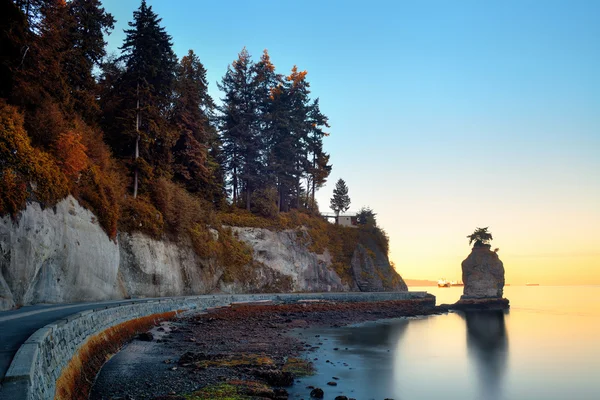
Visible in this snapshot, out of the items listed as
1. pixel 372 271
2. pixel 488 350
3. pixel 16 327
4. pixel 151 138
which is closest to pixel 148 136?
pixel 151 138

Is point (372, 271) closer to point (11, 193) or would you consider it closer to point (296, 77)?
point (296, 77)

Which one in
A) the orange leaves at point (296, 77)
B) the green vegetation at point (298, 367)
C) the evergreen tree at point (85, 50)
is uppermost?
the orange leaves at point (296, 77)

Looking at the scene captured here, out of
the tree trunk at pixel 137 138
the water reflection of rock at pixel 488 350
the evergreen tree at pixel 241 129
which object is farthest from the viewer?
the evergreen tree at pixel 241 129

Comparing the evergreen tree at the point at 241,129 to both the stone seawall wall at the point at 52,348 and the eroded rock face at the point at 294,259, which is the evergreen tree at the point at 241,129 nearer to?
the eroded rock face at the point at 294,259

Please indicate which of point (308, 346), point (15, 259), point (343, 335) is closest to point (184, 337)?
point (308, 346)

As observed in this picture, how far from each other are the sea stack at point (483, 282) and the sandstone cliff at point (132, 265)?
34.0 feet

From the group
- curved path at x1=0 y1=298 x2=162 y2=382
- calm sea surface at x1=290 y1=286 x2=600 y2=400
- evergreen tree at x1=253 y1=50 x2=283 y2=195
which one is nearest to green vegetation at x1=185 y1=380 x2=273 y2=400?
calm sea surface at x1=290 y1=286 x2=600 y2=400

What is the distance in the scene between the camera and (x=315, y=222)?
187 feet

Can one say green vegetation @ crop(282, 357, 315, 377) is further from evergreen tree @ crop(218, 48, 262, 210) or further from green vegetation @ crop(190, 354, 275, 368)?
evergreen tree @ crop(218, 48, 262, 210)

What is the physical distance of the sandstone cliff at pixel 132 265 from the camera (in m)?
17.5

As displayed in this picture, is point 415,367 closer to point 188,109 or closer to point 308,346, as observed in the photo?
point 308,346

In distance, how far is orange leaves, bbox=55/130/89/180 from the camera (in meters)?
22.7

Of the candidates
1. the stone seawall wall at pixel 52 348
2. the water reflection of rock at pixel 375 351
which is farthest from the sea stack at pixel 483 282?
the stone seawall wall at pixel 52 348

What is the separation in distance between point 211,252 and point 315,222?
20652 millimetres
